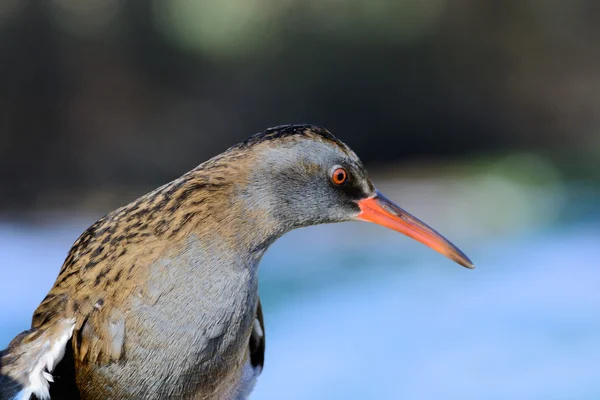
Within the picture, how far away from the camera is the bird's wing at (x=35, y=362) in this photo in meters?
1.87

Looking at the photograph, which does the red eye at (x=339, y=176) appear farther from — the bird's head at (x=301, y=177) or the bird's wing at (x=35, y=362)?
the bird's wing at (x=35, y=362)

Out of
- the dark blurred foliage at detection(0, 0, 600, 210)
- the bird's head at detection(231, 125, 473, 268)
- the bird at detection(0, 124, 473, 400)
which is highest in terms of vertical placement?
the dark blurred foliage at detection(0, 0, 600, 210)

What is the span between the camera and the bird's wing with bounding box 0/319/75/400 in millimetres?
1872

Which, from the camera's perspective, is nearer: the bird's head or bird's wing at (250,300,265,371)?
the bird's head

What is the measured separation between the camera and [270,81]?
7.64 meters

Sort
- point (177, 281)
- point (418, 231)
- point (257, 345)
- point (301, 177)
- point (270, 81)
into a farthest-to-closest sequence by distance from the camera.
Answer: point (270, 81) → point (257, 345) → point (418, 231) → point (301, 177) → point (177, 281)

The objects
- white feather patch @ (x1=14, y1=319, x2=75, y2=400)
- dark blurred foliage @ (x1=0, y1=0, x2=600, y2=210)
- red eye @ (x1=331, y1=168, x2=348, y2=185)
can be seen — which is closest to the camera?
white feather patch @ (x1=14, y1=319, x2=75, y2=400)

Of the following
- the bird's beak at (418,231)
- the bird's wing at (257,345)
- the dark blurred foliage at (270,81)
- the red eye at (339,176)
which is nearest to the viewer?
the red eye at (339,176)

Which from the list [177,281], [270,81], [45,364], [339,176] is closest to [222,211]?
[177,281]

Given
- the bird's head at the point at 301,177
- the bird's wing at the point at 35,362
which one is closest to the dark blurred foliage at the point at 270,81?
the bird's wing at the point at 35,362

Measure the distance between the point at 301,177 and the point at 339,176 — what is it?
10 centimetres

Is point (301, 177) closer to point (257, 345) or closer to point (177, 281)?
point (177, 281)

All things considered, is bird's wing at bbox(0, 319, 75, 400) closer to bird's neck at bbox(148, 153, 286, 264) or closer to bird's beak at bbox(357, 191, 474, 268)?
bird's neck at bbox(148, 153, 286, 264)

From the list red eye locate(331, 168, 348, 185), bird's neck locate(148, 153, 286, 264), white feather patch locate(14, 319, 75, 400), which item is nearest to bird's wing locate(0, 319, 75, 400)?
white feather patch locate(14, 319, 75, 400)
